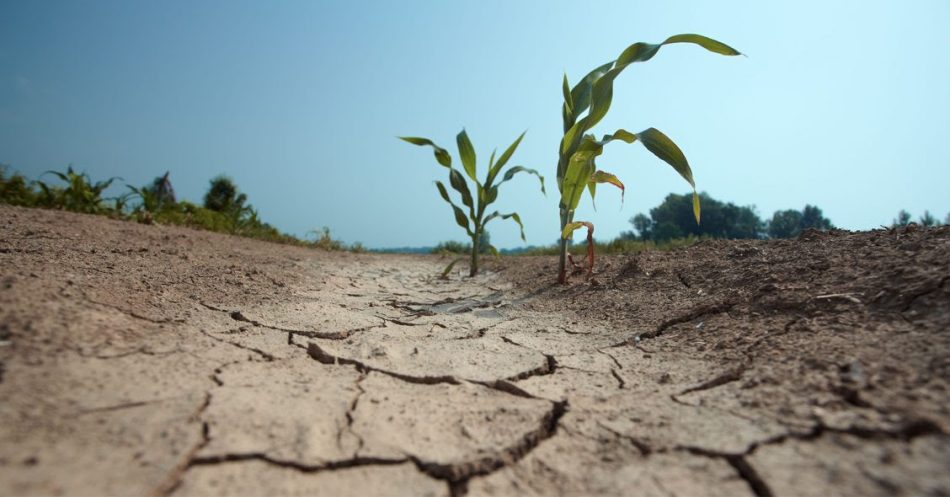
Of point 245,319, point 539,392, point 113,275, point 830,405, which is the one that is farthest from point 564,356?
point 113,275

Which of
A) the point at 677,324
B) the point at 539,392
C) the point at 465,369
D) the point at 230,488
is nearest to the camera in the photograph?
the point at 230,488

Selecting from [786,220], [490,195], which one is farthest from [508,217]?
[786,220]

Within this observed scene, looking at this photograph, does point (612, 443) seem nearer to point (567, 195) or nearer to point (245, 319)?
point (245, 319)

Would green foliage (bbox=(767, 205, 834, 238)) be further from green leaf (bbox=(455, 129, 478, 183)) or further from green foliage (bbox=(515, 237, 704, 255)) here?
green leaf (bbox=(455, 129, 478, 183))

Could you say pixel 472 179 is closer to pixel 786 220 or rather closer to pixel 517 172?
pixel 517 172

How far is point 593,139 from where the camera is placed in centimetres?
261

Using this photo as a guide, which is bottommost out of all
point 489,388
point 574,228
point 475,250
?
point 489,388

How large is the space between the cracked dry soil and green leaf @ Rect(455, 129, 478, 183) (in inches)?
77.1

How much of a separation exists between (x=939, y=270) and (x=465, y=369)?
5.26 ft

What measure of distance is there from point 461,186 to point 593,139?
1.58 meters

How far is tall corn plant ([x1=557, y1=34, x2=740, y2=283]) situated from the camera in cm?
228

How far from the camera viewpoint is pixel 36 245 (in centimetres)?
237

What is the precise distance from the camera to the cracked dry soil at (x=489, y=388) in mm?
840

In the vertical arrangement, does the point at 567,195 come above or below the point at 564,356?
above
